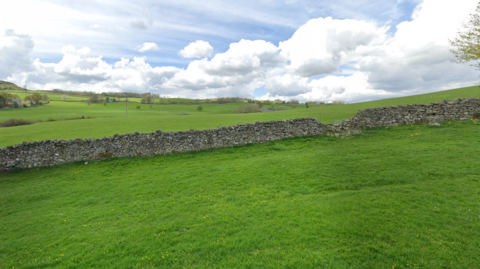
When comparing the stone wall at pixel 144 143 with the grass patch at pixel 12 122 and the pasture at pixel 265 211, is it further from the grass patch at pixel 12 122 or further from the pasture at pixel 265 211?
the grass patch at pixel 12 122

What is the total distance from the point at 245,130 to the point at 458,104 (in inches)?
637

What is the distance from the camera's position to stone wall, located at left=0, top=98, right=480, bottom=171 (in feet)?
47.8

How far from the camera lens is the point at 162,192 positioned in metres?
9.59

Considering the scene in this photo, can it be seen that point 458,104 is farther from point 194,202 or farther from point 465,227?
point 194,202

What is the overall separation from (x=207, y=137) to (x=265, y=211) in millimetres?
9452

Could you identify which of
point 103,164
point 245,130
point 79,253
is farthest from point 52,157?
point 245,130

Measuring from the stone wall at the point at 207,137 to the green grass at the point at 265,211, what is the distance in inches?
72.2

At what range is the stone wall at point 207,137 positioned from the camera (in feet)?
47.8

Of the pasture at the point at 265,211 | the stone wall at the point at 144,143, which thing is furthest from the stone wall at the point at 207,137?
the pasture at the point at 265,211

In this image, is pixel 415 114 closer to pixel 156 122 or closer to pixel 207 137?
pixel 207 137

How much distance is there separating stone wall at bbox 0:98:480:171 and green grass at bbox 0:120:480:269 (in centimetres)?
183

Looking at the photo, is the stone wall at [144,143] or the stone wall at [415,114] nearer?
the stone wall at [144,143]

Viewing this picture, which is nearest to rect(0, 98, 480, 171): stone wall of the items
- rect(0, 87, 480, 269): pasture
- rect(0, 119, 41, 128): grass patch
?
rect(0, 87, 480, 269): pasture

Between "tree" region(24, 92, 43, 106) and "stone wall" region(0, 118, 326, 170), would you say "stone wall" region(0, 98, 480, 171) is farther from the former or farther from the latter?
"tree" region(24, 92, 43, 106)
